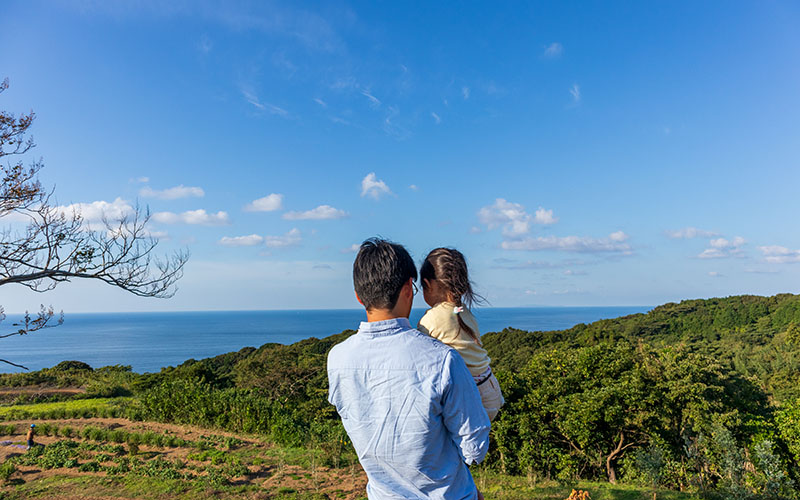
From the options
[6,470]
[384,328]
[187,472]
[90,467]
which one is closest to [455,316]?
[384,328]

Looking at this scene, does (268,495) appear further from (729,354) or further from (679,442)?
(729,354)

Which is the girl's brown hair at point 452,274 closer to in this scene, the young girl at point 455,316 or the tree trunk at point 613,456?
the young girl at point 455,316

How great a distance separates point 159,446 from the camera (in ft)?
25.3

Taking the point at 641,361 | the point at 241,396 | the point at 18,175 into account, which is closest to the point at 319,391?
the point at 241,396

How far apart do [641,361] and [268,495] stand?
25.9ft

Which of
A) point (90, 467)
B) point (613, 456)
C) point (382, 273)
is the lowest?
point (613, 456)

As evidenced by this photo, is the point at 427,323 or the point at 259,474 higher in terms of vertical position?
Answer: the point at 427,323

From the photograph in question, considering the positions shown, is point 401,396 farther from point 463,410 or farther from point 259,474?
point 259,474

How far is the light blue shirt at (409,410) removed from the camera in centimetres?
134

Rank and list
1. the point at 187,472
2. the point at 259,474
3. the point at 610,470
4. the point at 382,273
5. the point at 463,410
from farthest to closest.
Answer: the point at 610,470, the point at 187,472, the point at 259,474, the point at 382,273, the point at 463,410

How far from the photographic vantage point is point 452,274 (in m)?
2.11

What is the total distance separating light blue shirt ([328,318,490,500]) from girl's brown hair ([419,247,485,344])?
2.21 ft

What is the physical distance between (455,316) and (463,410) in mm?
667

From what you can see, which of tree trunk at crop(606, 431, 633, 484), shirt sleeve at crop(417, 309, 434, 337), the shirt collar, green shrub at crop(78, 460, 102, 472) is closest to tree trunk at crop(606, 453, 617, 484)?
tree trunk at crop(606, 431, 633, 484)
